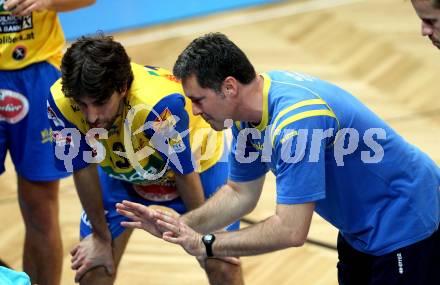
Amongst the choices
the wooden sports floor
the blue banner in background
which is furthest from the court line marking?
the blue banner in background

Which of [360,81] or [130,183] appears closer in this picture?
[130,183]

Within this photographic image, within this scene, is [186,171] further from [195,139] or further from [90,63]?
[90,63]

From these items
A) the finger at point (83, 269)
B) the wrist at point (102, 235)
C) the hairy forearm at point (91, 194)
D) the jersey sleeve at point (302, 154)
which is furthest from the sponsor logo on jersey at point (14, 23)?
Answer: the jersey sleeve at point (302, 154)

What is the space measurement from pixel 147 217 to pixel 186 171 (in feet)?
1.76

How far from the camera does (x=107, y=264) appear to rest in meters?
4.00

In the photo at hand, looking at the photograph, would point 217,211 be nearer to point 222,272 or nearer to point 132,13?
point 222,272

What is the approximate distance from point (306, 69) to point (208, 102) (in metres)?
4.17

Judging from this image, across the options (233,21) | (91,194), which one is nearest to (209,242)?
(91,194)

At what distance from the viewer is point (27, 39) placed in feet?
14.1

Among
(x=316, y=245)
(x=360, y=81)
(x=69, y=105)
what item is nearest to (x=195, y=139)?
(x=69, y=105)

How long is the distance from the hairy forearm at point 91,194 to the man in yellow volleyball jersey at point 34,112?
51cm

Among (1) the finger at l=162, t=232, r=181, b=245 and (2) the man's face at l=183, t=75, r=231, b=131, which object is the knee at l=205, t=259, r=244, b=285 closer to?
(1) the finger at l=162, t=232, r=181, b=245

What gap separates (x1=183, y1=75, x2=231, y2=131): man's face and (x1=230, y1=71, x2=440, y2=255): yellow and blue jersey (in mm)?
135

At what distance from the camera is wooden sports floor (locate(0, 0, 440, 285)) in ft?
16.3
